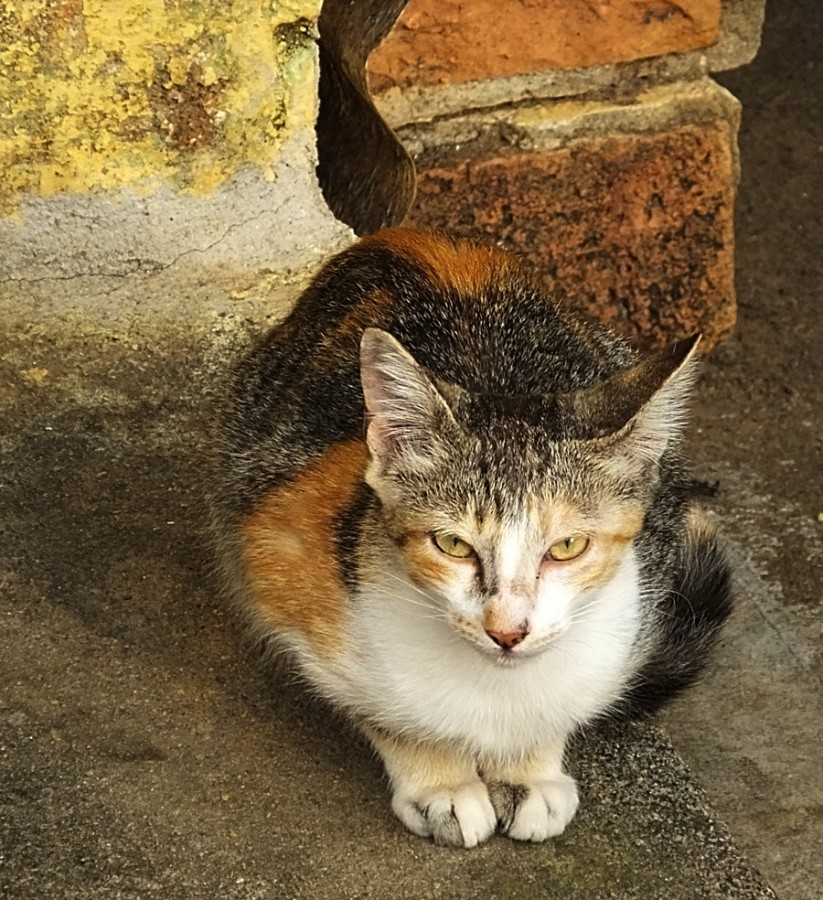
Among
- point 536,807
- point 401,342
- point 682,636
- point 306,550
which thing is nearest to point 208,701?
point 306,550

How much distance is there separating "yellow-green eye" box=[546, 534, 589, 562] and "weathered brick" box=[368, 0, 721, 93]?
5.40 ft

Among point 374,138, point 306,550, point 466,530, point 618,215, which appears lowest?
point 618,215

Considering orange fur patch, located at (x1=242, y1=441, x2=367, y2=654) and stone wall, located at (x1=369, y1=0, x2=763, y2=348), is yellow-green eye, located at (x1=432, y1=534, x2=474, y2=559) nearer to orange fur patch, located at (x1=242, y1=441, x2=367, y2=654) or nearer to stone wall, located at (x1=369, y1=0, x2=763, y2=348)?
orange fur patch, located at (x1=242, y1=441, x2=367, y2=654)

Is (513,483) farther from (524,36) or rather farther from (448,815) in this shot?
(524,36)

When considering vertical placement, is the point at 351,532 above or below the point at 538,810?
above

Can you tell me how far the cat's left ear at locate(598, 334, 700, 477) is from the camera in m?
2.23

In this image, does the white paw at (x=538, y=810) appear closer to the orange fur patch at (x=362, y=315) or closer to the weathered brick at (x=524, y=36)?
the orange fur patch at (x=362, y=315)

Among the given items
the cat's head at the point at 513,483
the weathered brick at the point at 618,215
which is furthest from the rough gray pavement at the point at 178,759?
the weathered brick at the point at 618,215

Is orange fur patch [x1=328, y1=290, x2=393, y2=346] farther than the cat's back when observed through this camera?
Yes

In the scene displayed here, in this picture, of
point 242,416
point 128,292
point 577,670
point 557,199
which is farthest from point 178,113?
point 577,670

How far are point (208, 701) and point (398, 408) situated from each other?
71cm

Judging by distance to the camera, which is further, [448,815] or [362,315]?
[362,315]

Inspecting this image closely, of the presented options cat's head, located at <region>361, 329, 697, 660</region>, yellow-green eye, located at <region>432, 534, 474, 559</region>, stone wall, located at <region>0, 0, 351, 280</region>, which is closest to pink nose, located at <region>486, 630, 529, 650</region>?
cat's head, located at <region>361, 329, 697, 660</region>

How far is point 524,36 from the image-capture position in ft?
11.6
